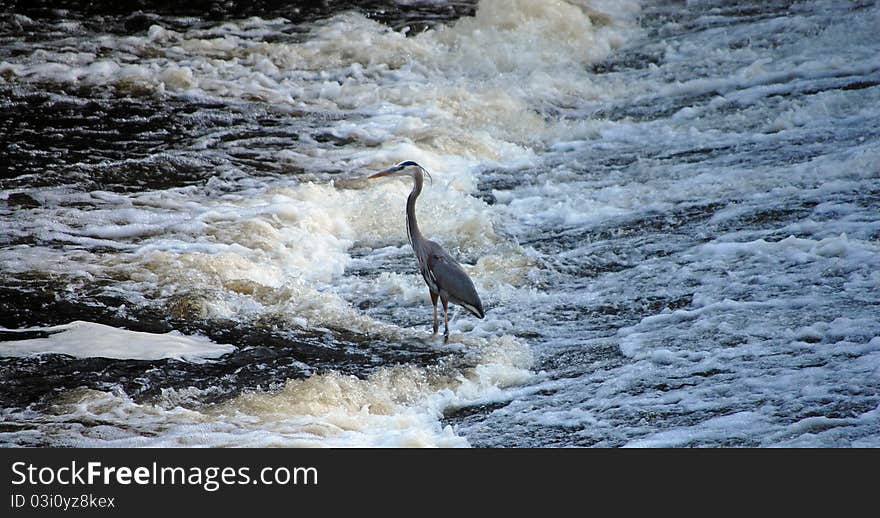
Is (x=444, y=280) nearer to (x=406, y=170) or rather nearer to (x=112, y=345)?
(x=406, y=170)

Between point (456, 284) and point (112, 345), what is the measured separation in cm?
206

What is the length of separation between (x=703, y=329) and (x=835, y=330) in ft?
2.44

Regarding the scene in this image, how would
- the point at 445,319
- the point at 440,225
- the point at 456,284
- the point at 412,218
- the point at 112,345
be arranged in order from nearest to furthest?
the point at 112,345 < the point at 456,284 < the point at 445,319 < the point at 412,218 < the point at 440,225

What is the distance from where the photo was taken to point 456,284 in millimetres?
7027

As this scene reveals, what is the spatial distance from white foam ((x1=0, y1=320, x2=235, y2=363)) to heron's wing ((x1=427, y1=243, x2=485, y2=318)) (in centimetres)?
135

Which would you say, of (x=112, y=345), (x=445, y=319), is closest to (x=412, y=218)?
(x=445, y=319)

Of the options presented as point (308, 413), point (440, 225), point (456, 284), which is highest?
point (440, 225)

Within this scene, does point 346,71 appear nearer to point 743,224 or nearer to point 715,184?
point 715,184

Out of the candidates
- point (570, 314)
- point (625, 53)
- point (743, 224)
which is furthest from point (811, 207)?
point (625, 53)

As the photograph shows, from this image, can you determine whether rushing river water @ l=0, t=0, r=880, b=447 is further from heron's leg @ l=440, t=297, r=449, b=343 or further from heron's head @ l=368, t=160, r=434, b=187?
heron's head @ l=368, t=160, r=434, b=187

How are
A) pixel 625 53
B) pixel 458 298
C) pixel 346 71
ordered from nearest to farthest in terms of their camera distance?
pixel 458 298 → pixel 346 71 → pixel 625 53

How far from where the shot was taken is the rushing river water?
19.6 feet

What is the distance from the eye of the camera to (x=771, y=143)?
10375mm

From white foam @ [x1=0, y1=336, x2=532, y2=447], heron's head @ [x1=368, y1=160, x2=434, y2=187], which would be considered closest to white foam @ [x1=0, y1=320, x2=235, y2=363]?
white foam @ [x1=0, y1=336, x2=532, y2=447]
